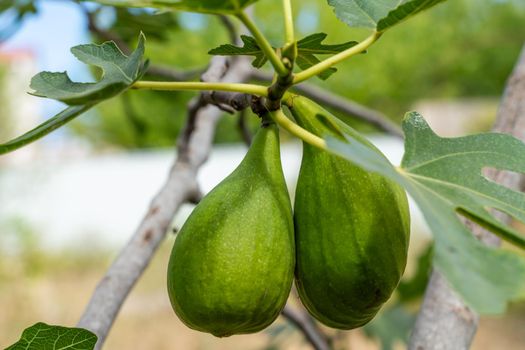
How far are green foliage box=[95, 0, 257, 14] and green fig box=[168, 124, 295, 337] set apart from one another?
17cm

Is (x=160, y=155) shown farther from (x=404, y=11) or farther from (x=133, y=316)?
(x=404, y=11)

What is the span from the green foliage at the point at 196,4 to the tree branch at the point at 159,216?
32cm

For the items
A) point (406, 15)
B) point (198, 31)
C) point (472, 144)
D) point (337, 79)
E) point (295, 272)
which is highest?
point (406, 15)

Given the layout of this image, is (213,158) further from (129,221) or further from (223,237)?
(223,237)

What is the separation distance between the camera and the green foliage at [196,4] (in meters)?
0.48

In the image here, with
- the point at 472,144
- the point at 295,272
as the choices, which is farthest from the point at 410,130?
the point at 295,272

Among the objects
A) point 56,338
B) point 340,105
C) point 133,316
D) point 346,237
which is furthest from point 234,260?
point 133,316

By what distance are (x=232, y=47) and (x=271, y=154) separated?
0.34 feet

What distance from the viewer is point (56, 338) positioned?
0.65 meters

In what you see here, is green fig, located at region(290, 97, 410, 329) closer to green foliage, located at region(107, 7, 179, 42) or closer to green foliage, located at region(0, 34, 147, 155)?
green foliage, located at region(0, 34, 147, 155)

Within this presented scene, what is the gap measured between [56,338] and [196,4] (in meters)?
0.34

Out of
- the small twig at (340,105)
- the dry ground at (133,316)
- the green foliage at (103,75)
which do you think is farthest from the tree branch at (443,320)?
the dry ground at (133,316)

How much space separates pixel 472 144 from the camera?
0.61 m

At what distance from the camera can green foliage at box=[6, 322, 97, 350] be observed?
647 millimetres
